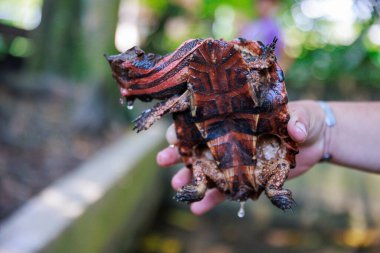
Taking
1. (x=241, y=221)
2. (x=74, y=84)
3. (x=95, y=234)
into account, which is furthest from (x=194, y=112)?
(x=74, y=84)

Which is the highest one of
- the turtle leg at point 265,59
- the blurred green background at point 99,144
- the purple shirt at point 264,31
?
the turtle leg at point 265,59

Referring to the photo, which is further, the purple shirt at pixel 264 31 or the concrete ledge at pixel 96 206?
the purple shirt at pixel 264 31

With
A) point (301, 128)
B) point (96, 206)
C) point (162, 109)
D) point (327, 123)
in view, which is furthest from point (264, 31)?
point (162, 109)

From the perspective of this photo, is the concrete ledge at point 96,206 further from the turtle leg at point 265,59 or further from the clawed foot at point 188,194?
the turtle leg at point 265,59

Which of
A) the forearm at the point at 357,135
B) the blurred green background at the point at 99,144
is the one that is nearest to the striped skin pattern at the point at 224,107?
the forearm at the point at 357,135

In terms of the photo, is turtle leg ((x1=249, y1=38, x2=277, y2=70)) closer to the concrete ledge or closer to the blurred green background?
the concrete ledge

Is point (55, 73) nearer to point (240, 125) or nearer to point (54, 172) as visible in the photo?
point (54, 172)

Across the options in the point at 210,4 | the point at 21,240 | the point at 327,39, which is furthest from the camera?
the point at 210,4

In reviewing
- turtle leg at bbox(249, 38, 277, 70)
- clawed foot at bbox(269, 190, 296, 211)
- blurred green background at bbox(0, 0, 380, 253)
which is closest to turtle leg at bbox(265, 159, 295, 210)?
clawed foot at bbox(269, 190, 296, 211)
